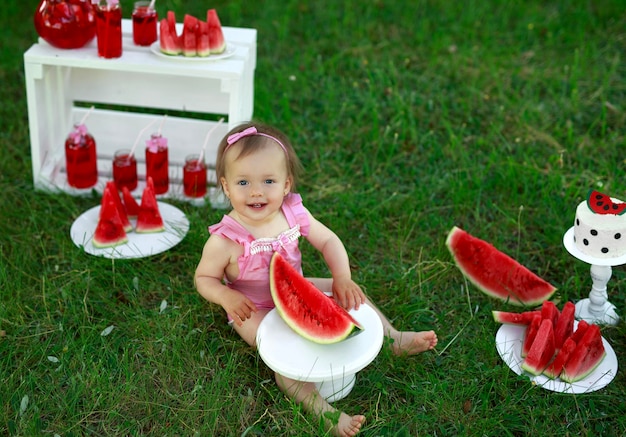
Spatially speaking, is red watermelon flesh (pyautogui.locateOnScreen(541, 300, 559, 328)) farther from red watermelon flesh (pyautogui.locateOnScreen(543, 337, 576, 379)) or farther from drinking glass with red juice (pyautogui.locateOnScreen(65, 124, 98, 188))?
drinking glass with red juice (pyautogui.locateOnScreen(65, 124, 98, 188))

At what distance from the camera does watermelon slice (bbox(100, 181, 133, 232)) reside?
362 centimetres

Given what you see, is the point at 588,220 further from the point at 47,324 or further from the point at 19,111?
the point at 19,111

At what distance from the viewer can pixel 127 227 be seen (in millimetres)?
3734

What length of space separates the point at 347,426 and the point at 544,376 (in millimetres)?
786

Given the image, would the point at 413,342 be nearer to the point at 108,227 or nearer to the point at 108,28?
the point at 108,227

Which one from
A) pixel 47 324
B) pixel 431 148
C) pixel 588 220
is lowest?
pixel 47 324

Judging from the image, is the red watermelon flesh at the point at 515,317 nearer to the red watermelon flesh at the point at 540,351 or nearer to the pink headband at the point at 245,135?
the red watermelon flesh at the point at 540,351

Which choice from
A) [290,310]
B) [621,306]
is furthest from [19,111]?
[621,306]

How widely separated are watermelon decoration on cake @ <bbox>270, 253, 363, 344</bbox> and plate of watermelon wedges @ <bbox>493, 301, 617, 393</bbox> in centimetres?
70

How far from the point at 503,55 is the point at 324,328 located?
3.41m

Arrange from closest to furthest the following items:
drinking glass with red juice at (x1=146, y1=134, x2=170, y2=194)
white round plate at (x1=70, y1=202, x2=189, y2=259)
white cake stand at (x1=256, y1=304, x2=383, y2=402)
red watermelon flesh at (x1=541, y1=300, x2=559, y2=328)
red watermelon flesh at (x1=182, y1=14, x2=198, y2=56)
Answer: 1. white cake stand at (x1=256, y1=304, x2=383, y2=402)
2. red watermelon flesh at (x1=541, y1=300, x2=559, y2=328)
3. white round plate at (x1=70, y1=202, x2=189, y2=259)
4. red watermelon flesh at (x1=182, y1=14, x2=198, y2=56)
5. drinking glass with red juice at (x1=146, y1=134, x2=170, y2=194)

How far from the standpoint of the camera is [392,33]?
580 centimetres

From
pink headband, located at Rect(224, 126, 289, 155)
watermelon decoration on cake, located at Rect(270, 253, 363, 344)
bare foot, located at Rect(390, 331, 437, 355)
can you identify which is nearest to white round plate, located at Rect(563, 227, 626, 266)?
bare foot, located at Rect(390, 331, 437, 355)

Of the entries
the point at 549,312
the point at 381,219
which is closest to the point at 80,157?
the point at 381,219
